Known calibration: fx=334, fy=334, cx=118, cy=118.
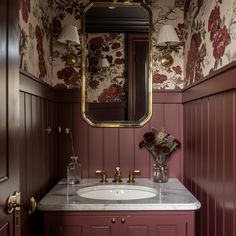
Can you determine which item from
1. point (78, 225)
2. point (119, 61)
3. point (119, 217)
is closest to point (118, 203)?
point (119, 217)

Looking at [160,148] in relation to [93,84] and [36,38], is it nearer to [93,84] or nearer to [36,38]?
[93,84]

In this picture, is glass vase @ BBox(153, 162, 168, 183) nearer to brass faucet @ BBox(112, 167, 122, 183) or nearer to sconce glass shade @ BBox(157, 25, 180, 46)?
brass faucet @ BBox(112, 167, 122, 183)

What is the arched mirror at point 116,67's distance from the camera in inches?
89.3

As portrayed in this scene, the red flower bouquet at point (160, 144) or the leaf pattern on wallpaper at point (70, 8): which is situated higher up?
the leaf pattern on wallpaper at point (70, 8)

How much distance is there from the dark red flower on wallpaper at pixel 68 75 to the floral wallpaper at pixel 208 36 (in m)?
0.75

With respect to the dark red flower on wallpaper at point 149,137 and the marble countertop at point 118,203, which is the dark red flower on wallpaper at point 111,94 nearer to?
the dark red flower on wallpaper at point 149,137

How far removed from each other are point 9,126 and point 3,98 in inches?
4.1

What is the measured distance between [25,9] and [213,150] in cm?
112

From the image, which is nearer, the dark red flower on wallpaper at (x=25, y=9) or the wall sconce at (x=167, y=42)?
the dark red flower on wallpaper at (x=25, y=9)

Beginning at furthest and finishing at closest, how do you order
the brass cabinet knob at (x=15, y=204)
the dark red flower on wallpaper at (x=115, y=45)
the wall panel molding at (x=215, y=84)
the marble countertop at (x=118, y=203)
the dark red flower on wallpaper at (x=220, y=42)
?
the dark red flower on wallpaper at (x=115, y=45), the marble countertop at (x=118, y=203), the dark red flower on wallpaper at (x=220, y=42), the wall panel molding at (x=215, y=84), the brass cabinet knob at (x=15, y=204)

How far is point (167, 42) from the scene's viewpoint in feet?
7.41

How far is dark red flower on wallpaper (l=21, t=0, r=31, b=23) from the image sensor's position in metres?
1.57

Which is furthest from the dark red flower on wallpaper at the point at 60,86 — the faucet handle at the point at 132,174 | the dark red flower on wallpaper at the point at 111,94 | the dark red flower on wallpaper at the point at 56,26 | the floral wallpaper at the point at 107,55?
the faucet handle at the point at 132,174

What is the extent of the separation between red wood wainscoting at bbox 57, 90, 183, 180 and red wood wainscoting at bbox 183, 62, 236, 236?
0.79 feet
